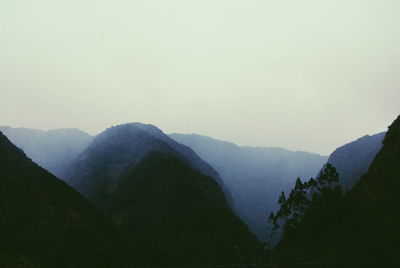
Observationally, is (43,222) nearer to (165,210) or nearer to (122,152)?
(165,210)

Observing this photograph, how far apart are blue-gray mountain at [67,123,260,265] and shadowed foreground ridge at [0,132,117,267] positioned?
40.3ft

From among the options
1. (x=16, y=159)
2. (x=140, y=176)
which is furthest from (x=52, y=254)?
(x=140, y=176)

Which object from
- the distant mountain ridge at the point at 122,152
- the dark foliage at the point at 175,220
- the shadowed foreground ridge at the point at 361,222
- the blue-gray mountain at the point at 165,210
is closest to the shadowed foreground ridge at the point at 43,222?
the blue-gray mountain at the point at 165,210

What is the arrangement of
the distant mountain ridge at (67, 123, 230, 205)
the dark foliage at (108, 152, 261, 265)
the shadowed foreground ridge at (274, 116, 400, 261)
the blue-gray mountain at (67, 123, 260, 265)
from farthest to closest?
1. the distant mountain ridge at (67, 123, 230, 205)
2. the blue-gray mountain at (67, 123, 260, 265)
3. the dark foliage at (108, 152, 261, 265)
4. the shadowed foreground ridge at (274, 116, 400, 261)

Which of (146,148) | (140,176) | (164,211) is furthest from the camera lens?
(146,148)

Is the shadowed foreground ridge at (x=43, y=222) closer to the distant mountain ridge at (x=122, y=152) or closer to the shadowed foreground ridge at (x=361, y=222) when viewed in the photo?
the shadowed foreground ridge at (x=361, y=222)

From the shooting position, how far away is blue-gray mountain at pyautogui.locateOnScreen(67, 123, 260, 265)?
10031 centimetres

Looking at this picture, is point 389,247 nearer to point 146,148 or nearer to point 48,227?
point 48,227

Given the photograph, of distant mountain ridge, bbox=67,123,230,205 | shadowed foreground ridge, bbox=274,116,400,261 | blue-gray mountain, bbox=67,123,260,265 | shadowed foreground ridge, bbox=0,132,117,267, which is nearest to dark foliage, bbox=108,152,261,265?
blue-gray mountain, bbox=67,123,260,265

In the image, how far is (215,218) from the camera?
117 metres

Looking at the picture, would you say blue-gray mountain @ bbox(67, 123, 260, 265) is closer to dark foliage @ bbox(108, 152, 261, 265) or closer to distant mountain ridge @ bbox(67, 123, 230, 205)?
dark foliage @ bbox(108, 152, 261, 265)

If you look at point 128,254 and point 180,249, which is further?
point 180,249

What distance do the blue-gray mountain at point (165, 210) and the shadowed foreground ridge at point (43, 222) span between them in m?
12.3

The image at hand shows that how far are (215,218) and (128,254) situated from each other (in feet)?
127
